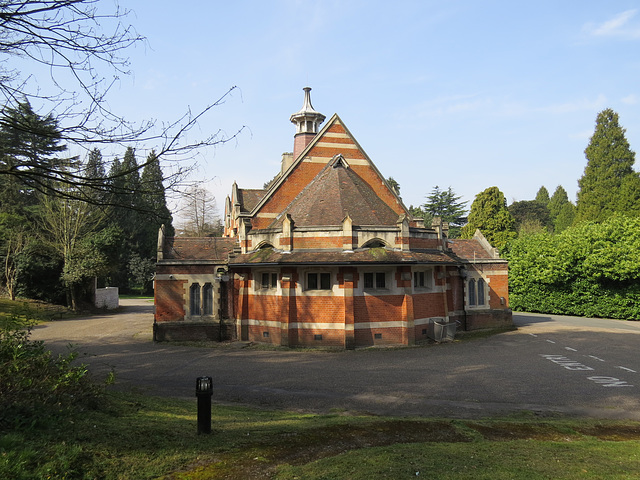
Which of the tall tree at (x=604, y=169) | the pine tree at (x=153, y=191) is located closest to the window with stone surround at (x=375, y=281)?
the pine tree at (x=153, y=191)

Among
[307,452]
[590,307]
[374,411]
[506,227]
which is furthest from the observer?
[506,227]

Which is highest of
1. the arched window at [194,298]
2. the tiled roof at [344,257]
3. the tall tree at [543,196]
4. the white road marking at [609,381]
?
the tall tree at [543,196]

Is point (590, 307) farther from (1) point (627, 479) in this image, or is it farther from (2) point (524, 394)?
(1) point (627, 479)

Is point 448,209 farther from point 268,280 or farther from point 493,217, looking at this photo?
point 268,280

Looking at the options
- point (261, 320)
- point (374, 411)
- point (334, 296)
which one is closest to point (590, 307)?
point (334, 296)

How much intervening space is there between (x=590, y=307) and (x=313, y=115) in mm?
23609

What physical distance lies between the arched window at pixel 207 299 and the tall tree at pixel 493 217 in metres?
41.7

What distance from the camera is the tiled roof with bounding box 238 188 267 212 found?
1130 inches

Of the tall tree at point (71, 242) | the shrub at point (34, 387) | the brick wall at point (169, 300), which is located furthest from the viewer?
the tall tree at point (71, 242)

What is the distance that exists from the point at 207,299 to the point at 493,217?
43.8 meters

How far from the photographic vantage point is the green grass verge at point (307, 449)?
5363 millimetres

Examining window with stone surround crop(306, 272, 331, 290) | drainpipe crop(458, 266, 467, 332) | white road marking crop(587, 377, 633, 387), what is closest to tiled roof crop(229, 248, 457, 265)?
window with stone surround crop(306, 272, 331, 290)

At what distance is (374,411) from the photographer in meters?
10.1

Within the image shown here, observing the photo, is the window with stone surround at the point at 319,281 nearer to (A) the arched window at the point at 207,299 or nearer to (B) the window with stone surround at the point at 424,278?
(B) the window with stone surround at the point at 424,278
